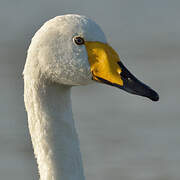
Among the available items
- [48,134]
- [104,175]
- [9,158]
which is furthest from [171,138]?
[48,134]

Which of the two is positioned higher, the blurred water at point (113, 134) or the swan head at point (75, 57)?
the blurred water at point (113, 134)

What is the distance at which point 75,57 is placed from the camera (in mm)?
7188

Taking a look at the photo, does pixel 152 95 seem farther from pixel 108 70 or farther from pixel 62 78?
pixel 62 78

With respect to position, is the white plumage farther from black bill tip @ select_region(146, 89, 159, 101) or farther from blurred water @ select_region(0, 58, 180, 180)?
blurred water @ select_region(0, 58, 180, 180)

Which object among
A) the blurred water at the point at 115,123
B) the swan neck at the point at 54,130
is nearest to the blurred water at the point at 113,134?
the blurred water at the point at 115,123

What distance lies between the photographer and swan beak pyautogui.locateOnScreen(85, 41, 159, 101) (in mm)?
7172

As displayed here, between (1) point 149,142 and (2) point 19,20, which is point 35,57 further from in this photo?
(2) point 19,20

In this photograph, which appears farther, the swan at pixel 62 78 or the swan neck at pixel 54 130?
the swan neck at pixel 54 130

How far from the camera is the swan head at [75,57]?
7.08 m

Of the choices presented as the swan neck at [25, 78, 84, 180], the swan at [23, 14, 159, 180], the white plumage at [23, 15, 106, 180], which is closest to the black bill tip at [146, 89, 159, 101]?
the swan at [23, 14, 159, 180]

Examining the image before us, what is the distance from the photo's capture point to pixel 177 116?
14.0 meters

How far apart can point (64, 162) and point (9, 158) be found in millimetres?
5663

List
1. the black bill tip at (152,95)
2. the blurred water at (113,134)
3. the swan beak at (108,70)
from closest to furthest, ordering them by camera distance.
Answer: the black bill tip at (152,95) → the swan beak at (108,70) → the blurred water at (113,134)

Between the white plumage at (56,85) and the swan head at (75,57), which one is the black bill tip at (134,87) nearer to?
the swan head at (75,57)
